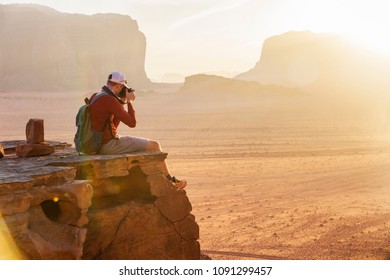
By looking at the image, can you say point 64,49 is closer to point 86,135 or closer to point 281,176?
point 281,176

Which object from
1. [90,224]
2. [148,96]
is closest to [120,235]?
[90,224]

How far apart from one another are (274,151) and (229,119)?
47.4 ft

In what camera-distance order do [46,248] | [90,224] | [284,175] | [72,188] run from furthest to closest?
1. [284,175]
2. [90,224]
3. [72,188]
4. [46,248]

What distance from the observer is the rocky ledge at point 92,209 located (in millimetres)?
4309

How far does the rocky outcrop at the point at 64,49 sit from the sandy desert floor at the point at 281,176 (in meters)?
40.1

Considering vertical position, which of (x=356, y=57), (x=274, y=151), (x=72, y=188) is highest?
(x=356, y=57)

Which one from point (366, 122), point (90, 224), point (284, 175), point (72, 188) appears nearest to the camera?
point (72, 188)

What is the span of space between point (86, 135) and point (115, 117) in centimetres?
48

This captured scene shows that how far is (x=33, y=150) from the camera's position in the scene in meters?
6.18

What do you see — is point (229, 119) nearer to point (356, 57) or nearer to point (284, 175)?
point (284, 175)

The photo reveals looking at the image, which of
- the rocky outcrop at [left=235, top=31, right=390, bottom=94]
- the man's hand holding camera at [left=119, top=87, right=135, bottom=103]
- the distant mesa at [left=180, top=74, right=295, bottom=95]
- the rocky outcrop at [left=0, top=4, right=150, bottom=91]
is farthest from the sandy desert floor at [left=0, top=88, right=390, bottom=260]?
the rocky outcrop at [left=0, top=4, right=150, bottom=91]

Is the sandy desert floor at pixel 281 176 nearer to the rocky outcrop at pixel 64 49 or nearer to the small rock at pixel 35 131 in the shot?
the small rock at pixel 35 131

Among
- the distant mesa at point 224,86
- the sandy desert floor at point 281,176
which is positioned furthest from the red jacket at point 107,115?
the distant mesa at point 224,86

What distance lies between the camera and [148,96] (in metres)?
53.9
